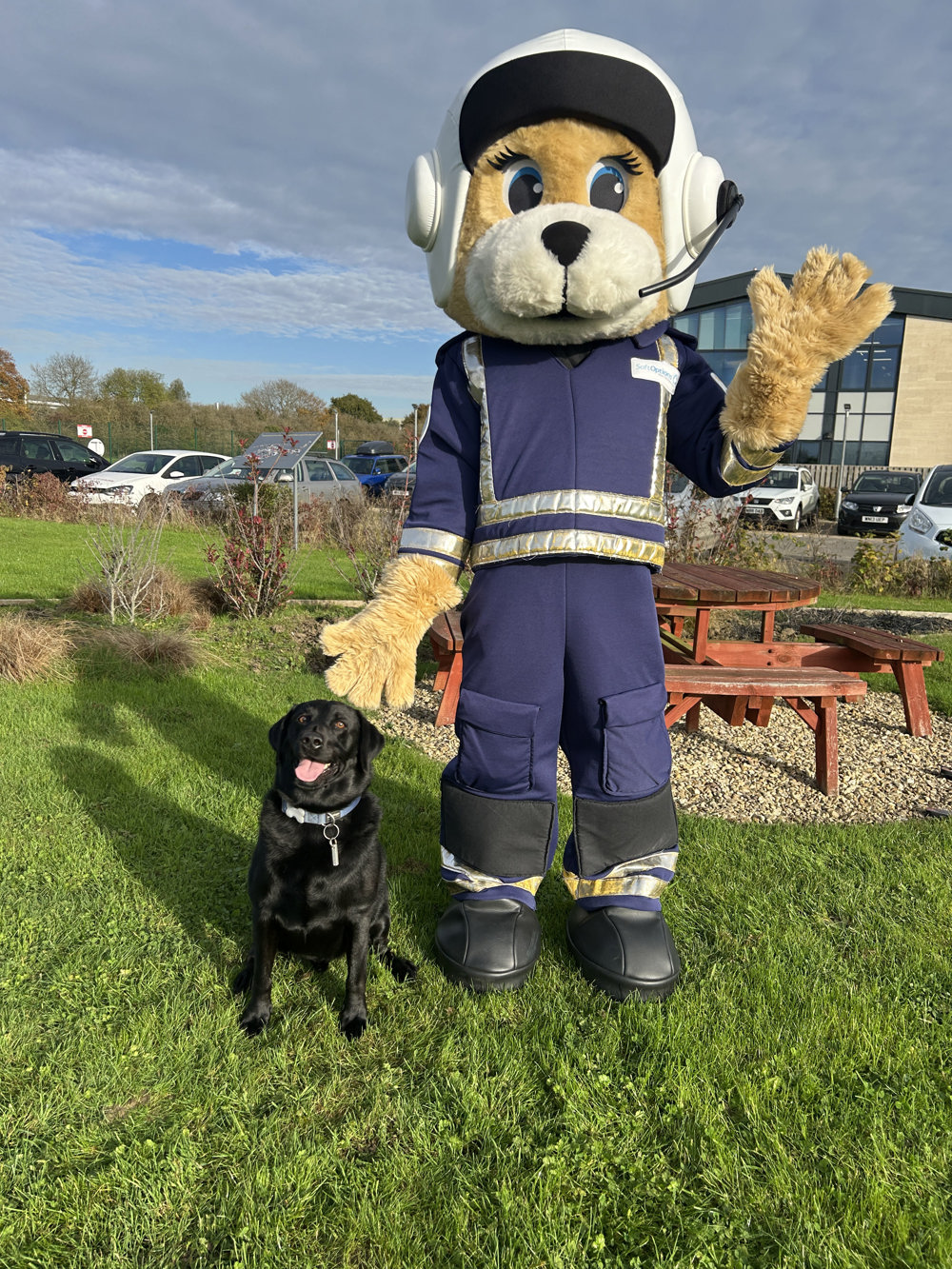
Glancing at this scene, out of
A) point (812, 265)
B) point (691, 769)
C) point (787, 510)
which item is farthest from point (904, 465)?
point (812, 265)

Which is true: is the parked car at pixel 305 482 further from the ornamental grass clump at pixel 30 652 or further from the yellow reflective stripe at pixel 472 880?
the yellow reflective stripe at pixel 472 880

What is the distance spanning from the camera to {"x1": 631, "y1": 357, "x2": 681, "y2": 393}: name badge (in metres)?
2.33

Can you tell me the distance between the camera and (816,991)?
229 cm

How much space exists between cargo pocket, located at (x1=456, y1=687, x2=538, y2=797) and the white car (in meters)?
8.98

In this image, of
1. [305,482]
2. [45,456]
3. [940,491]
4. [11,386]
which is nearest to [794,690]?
[940,491]

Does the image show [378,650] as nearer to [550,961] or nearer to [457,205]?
[550,961]

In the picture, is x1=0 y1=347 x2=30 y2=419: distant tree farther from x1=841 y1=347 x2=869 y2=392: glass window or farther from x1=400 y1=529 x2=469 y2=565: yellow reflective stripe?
x1=400 y1=529 x2=469 y2=565: yellow reflective stripe

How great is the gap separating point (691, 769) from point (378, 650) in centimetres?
283

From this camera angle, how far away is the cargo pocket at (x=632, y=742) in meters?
2.28

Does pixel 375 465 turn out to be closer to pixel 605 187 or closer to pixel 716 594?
pixel 716 594

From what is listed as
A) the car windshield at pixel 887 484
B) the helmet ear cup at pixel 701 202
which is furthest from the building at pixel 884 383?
the helmet ear cup at pixel 701 202

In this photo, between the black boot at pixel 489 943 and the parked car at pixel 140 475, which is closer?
the black boot at pixel 489 943

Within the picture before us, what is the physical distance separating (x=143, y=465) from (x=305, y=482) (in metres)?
4.77

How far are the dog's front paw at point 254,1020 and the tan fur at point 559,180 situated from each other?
2021mm
